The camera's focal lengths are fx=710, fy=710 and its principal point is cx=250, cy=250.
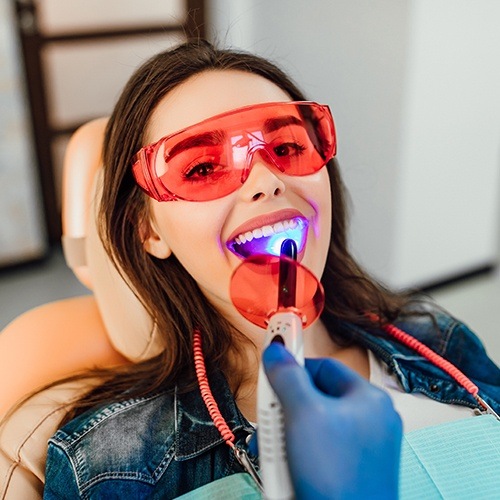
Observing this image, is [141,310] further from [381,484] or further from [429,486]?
[381,484]

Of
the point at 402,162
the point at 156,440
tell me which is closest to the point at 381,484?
the point at 156,440

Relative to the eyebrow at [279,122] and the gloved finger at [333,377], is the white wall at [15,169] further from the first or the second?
the gloved finger at [333,377]

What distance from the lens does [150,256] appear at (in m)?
1.16

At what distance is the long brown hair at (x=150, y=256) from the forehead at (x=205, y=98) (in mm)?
18

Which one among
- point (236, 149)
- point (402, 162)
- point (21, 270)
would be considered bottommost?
point (21, 270)

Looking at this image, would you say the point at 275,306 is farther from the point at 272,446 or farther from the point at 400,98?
the point at 400,98

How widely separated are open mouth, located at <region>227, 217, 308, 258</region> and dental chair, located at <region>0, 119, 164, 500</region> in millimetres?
259

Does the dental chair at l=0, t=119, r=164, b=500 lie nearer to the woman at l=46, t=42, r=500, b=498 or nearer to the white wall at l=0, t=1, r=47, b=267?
the woman at l=46, t=42, r=500, b=498

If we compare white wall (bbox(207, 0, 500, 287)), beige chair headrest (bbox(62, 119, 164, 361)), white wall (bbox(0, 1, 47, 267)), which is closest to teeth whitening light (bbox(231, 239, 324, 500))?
beige chair headrest (bbox(62, 119, 164, 361))

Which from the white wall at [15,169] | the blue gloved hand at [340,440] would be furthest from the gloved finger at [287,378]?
the white wall at [15,169]

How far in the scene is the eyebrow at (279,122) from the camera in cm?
101

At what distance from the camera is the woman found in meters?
0.99

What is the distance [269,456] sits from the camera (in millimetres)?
656

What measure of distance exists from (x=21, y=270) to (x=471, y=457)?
104 inches
